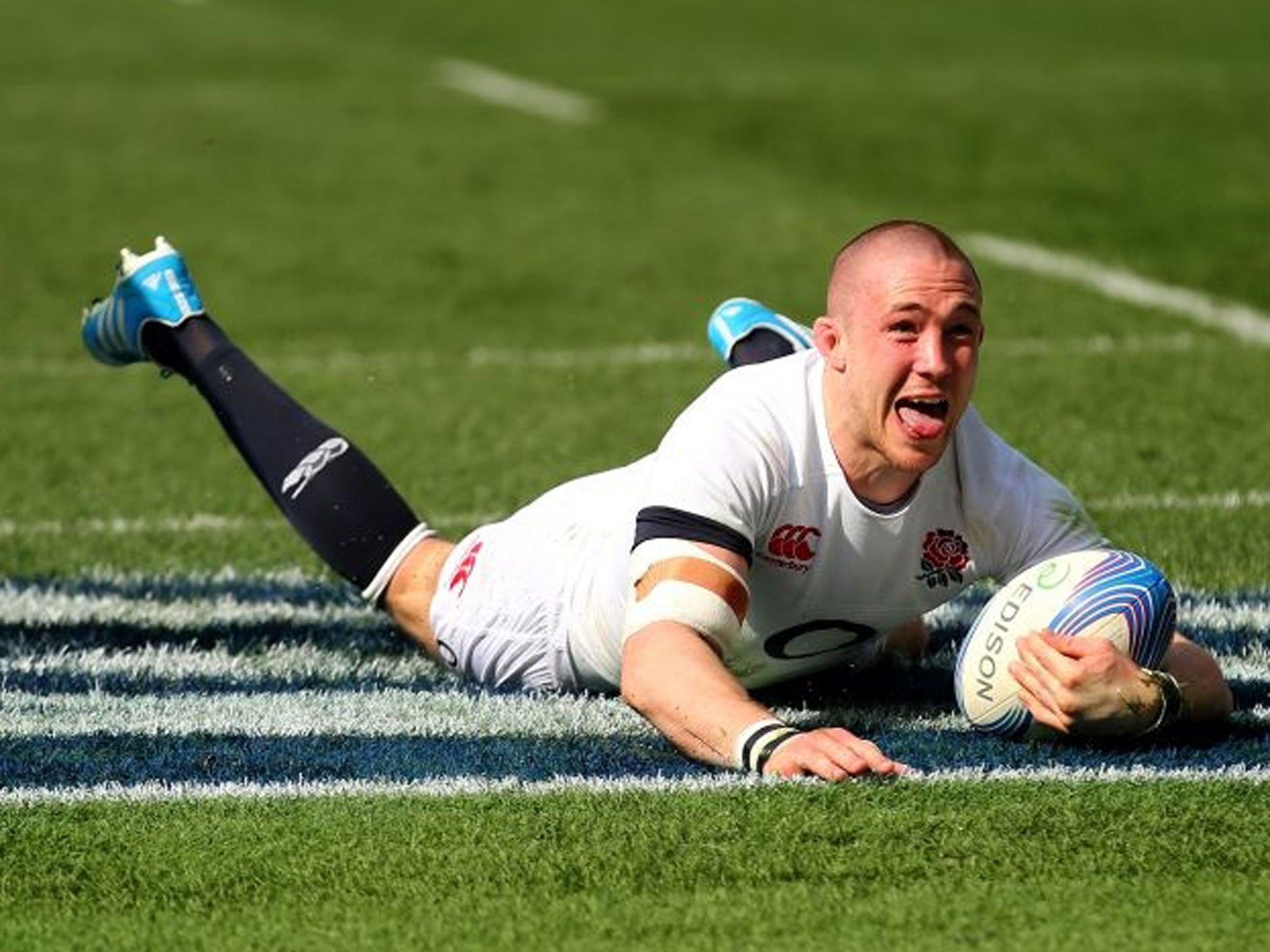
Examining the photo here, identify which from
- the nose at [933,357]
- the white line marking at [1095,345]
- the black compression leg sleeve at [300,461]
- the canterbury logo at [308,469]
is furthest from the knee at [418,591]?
the white line marking at [1095,345]

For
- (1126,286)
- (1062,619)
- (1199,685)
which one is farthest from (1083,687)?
(1126,286)

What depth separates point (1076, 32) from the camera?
2270 centimetres

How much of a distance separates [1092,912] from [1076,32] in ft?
64.3

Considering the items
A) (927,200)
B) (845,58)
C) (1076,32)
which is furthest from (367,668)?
(1076,32)

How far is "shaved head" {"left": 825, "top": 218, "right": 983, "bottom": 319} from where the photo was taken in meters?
4.67

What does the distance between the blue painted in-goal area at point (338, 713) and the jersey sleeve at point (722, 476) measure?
408mm

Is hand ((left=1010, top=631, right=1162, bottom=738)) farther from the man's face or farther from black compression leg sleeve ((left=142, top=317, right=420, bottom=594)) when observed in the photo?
black compression leg sleeve ((left=142, top=317, right=420, bottom=594))

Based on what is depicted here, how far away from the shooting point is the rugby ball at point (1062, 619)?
15.7 ft

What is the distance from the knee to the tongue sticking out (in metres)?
1.46

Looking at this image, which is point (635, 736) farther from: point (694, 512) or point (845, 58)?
point (845, 58)

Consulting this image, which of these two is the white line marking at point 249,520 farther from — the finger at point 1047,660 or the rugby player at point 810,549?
the finger at point 1047,660

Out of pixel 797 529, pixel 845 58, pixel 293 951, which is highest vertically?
pixel 845 58

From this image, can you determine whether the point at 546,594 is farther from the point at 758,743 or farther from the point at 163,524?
the point at 163,524

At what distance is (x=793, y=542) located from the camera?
192 inches
